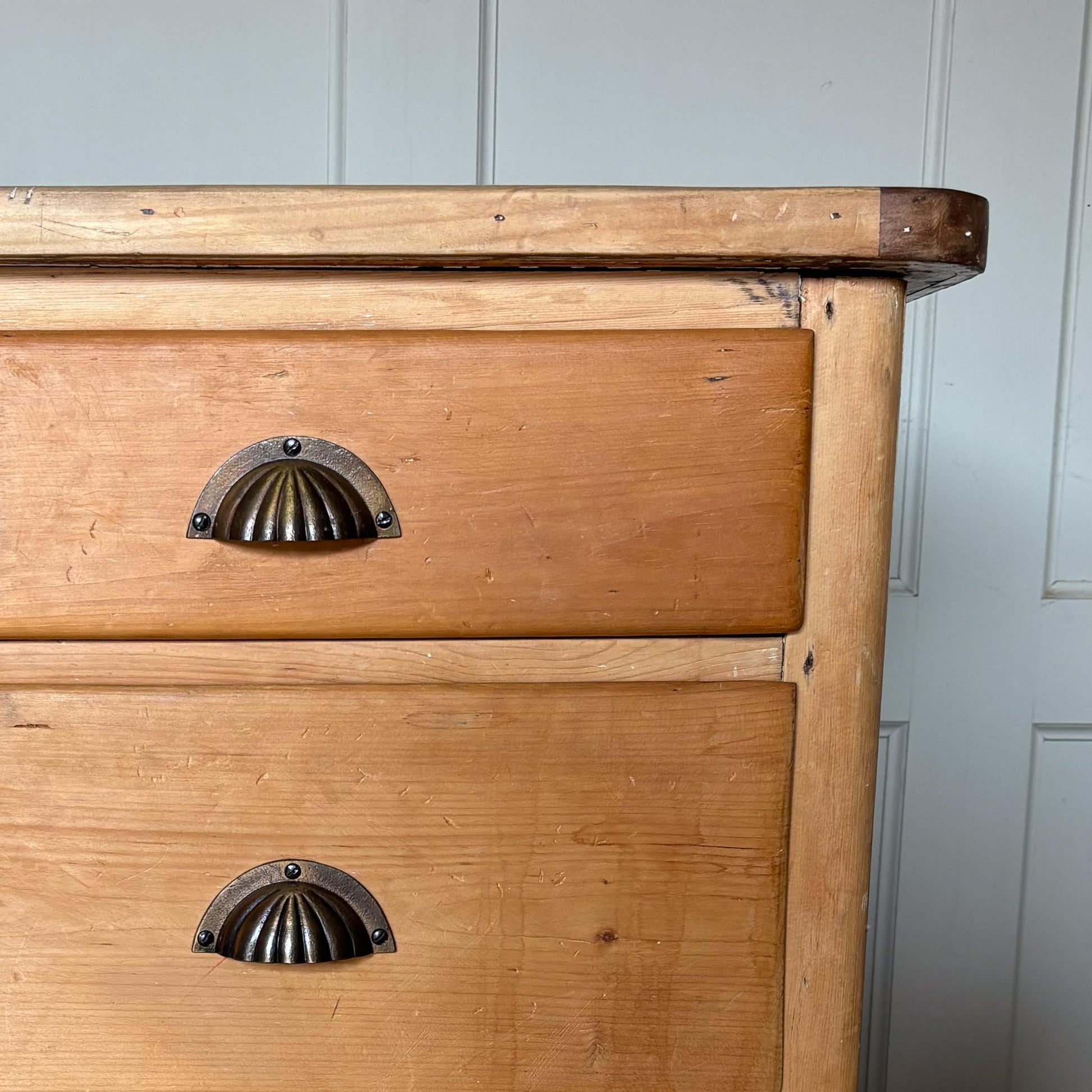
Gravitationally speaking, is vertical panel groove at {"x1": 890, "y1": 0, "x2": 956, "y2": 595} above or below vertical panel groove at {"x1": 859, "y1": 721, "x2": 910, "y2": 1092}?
above

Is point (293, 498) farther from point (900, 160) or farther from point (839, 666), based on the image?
point (900, 160)

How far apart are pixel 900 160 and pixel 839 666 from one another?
2.57 ft

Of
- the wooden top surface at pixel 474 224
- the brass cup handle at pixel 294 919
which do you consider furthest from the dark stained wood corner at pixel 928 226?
the brass cup handle at pixel 294 919

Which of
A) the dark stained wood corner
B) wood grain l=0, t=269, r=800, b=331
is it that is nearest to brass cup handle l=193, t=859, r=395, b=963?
wood grain l=0, t=269, r=800, b=331

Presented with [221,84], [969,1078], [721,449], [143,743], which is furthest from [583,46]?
[969,1078]

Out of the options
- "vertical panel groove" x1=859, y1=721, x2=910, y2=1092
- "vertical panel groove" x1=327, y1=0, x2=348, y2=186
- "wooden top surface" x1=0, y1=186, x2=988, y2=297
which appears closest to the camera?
"wooden top surface" x1=0, y1=186, x2=988, y2=297

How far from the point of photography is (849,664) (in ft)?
1.46

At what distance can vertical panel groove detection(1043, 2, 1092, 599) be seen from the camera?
1040 millimetres

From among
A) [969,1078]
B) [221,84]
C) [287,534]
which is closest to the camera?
[287,534]

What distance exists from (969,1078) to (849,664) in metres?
0.98

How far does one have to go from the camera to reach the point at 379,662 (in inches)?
17.1

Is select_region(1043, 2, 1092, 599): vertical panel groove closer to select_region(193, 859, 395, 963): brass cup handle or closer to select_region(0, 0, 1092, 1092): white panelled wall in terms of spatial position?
select_region(0, 0, 1092, 1092): white panelled wall

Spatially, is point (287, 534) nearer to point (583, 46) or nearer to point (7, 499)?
point (7, 499)

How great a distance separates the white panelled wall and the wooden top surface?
653mm
